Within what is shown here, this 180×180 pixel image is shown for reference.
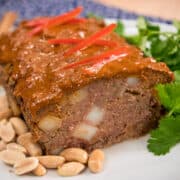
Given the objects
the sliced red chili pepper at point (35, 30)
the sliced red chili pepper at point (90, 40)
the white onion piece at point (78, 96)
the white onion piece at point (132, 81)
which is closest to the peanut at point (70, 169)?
the white onion piece at point (78, 96)

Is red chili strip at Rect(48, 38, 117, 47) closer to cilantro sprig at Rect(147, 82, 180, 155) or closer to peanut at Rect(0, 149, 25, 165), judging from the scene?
cilantro sprig at Rect(147, 82, 180, 155)

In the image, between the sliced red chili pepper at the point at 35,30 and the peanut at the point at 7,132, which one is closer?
the peanut at the point at 7,132

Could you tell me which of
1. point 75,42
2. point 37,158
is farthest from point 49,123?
point 75,42

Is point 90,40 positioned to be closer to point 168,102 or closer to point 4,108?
point 168,102

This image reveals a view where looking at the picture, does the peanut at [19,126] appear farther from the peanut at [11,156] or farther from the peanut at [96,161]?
the peanut at [96,161]

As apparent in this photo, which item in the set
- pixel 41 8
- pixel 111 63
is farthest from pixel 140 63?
pixel 41 8

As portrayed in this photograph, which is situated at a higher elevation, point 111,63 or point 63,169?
→ point 111,63

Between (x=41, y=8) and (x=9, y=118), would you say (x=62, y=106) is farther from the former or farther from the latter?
(x=41, y=8)
